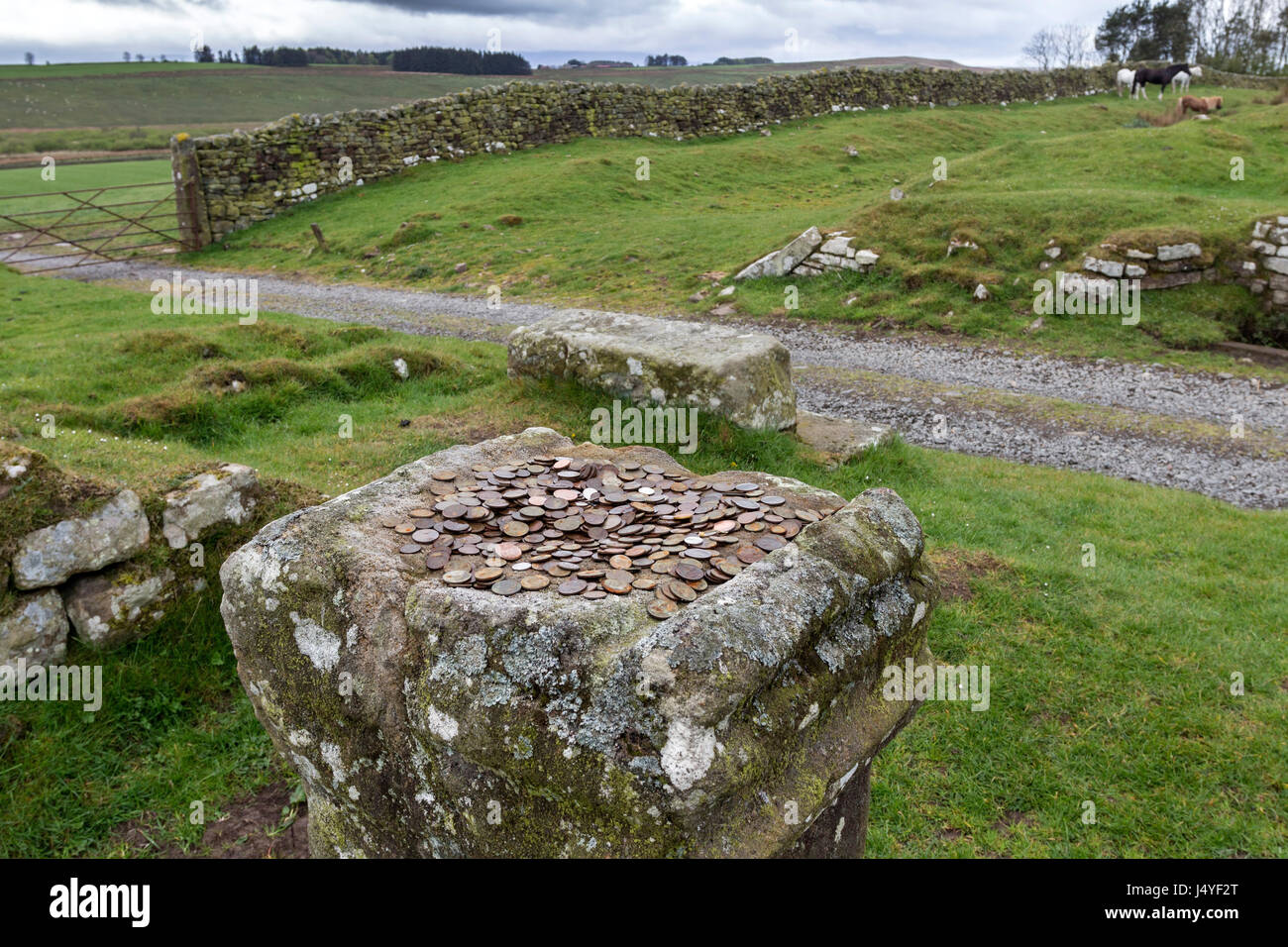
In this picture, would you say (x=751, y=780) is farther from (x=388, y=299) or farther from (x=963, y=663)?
(x=388, y=299)

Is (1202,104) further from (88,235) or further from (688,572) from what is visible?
(88,235)

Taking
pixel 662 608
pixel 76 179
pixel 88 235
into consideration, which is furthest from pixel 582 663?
pixel 76 179

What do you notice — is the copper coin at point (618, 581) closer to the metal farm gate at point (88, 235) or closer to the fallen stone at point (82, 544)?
the fallen stone at point (82, 544)

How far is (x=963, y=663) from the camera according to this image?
254 inches

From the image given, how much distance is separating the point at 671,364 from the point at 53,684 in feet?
21.1

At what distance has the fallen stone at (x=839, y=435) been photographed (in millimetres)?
9711

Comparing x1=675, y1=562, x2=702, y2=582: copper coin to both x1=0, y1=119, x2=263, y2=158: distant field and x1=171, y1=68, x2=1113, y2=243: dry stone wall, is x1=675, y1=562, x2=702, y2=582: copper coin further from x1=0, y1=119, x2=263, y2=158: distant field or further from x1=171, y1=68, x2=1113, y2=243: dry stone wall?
x1=0, y1=119, x2=263, y2=158: distant field

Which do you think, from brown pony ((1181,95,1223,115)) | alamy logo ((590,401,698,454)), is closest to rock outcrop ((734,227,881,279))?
alamy logo ((590,401,698,454))

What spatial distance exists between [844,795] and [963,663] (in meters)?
3.15

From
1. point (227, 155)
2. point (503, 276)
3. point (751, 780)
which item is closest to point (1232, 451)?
point (751, 780)

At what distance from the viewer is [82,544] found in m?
5.73

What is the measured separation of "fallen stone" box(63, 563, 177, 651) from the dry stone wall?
24.3 metres

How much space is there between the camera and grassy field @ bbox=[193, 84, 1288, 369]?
53.8ft

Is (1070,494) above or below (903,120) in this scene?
below
